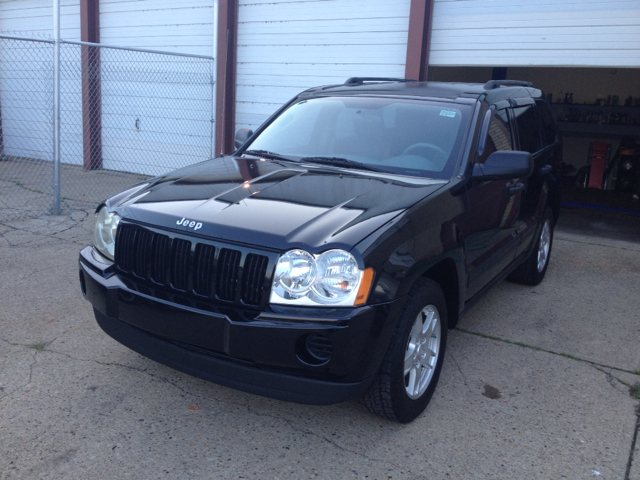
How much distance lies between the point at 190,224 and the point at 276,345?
738 millimetres

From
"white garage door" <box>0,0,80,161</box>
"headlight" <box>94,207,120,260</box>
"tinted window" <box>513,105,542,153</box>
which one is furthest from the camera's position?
"white garage door" <box>0,0,80,161</box>

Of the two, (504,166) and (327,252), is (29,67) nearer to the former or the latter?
(504,166)

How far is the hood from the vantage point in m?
2.67

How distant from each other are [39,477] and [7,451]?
28 centimetres

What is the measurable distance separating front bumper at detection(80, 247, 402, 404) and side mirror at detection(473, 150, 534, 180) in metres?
1.33

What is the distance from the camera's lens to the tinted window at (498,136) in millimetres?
3816

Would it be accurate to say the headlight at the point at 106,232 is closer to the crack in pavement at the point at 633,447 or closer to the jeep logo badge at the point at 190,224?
the jeep logo badge at the point at 190,224

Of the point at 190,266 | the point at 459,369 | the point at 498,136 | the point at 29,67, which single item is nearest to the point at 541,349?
the point at 459,369

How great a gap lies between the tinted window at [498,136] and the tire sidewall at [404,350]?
1064 millimetres

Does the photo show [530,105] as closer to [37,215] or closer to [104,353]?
[104,353]

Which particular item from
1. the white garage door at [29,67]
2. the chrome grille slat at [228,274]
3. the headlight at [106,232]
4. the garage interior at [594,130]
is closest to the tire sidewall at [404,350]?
the chrome grille slat at [228,274]

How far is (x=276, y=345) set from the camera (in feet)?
8.26

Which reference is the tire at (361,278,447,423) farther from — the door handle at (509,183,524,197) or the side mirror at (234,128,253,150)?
the side mirror at (234,128,253,150)

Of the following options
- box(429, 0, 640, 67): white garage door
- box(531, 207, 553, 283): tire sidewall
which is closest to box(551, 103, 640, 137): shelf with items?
box(429, 0, 640, 67): white garage door
